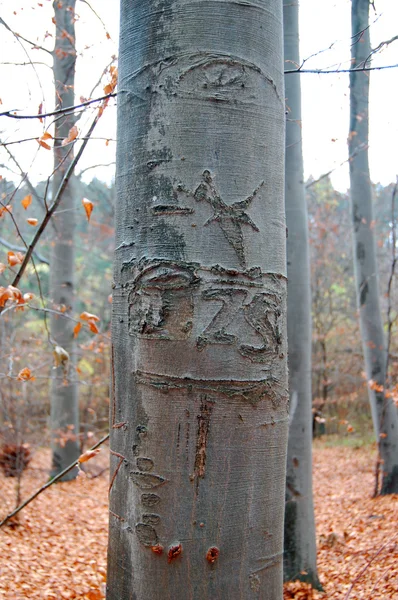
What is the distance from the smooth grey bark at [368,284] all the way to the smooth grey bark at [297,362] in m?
3.20

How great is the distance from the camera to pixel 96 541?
5812 mm

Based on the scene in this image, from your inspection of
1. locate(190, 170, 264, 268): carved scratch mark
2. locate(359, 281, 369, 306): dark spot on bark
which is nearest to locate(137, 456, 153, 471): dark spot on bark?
locate(190, 170, 264, 268): carved scratch mark

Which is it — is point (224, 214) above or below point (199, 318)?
above

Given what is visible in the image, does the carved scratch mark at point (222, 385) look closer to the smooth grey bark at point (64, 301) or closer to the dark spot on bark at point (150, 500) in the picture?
the dark spot on bark at point (150, 500)

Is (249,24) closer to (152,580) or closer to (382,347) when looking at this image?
(152,580)

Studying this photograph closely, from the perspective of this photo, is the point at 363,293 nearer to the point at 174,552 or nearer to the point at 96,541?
the point at 96,541

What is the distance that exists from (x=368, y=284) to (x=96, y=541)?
493 centimetres

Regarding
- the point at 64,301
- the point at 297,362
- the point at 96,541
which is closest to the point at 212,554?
the point at 297,362

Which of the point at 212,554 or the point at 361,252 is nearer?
the point at 212,554

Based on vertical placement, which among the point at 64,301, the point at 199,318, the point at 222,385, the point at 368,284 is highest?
the point at 368,284

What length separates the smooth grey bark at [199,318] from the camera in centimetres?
103

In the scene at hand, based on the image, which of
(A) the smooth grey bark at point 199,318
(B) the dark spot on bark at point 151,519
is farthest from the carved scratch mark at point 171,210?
(B) the dark spot on bark at point 151,519

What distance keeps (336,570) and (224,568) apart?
4182 millimetres

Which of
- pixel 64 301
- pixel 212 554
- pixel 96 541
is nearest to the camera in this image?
pixel 212 554
